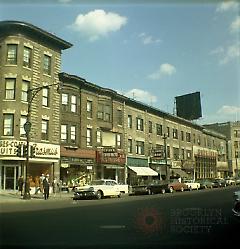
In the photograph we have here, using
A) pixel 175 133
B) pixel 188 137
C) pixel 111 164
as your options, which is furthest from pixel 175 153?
pixel 111 164

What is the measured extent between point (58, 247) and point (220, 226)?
5.95m

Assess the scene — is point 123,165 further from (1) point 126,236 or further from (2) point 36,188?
(1) point 126,236

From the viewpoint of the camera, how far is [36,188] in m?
37.1

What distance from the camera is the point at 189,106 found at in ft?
222

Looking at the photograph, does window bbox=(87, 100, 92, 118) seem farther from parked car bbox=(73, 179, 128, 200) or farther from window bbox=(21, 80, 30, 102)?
parked car bbox=(73, 179, 128, 200)

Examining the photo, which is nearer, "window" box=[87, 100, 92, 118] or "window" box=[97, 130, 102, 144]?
"window" box=[87, 100, 92, 118]

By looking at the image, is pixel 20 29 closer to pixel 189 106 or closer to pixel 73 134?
pixel 73 134

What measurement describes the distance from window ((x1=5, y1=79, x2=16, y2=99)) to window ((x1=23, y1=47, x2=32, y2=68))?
185 centimetres

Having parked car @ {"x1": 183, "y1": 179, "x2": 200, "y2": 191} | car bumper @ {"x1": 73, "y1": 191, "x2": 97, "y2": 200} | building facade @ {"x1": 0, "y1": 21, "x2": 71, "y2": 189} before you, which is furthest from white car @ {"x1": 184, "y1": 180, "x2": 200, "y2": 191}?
car bumper @ {"x1": 73, "y1": 191, "x2": 97, "y2": 200}

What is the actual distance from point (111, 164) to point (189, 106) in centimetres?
2441

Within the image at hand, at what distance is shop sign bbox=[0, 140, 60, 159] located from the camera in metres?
34.9

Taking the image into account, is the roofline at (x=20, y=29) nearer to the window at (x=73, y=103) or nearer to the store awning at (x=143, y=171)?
the window at (x=73, y=103)

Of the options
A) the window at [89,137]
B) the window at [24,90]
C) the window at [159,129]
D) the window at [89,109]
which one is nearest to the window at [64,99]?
the window at [89,109]

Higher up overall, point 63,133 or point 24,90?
point 24,90
